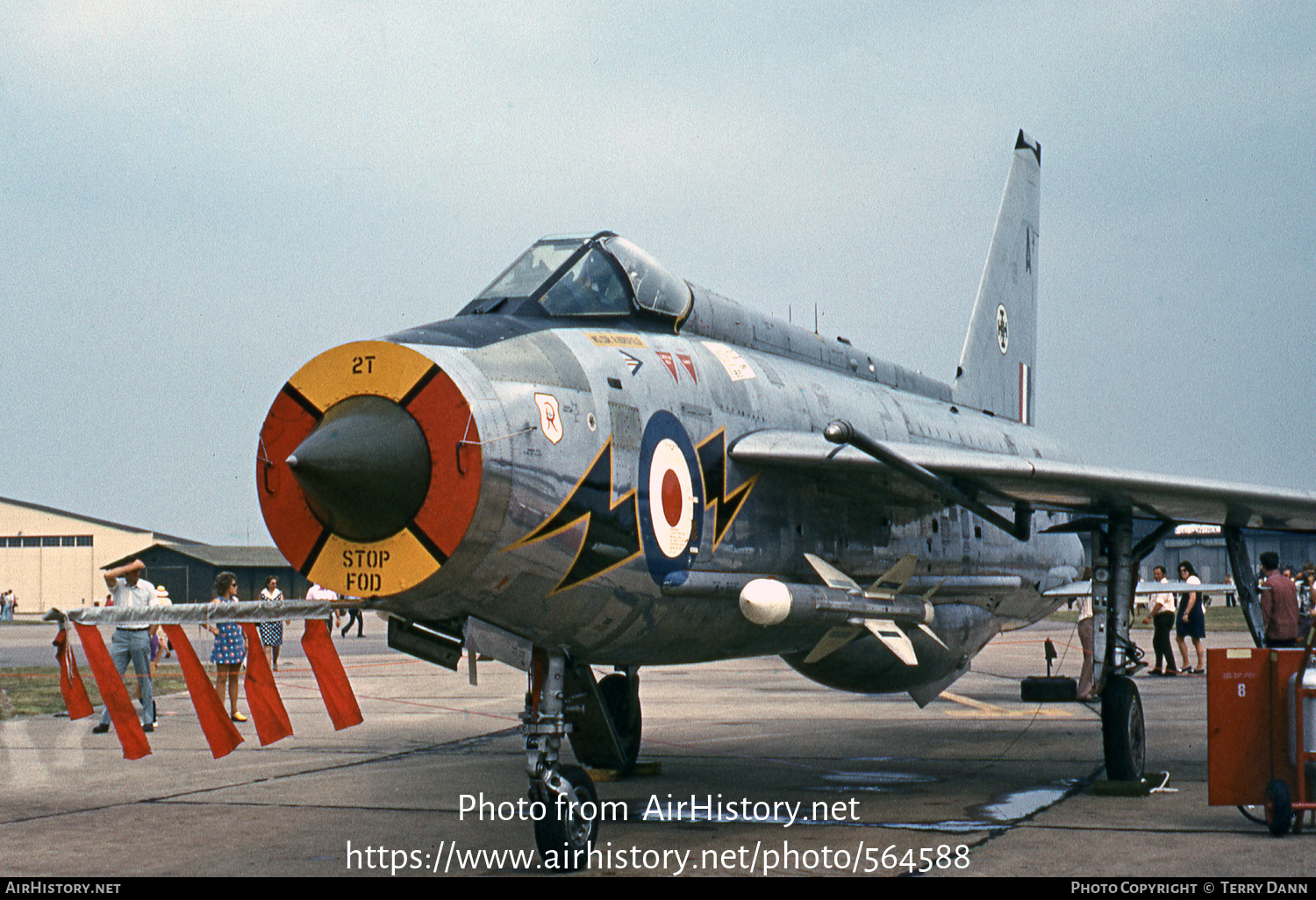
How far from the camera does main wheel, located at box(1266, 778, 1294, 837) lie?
773 centimetres

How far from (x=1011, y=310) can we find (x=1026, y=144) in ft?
8.56

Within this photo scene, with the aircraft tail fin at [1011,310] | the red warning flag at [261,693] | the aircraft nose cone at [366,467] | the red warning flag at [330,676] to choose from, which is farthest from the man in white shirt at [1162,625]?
the aircraft nose cone at [366,467]

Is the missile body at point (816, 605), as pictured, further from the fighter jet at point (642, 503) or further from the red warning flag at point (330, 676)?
the red warning flag at point (330, 676)

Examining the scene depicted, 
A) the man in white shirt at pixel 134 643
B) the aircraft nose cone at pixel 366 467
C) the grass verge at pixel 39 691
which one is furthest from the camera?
the grass verge at pixel 39 691

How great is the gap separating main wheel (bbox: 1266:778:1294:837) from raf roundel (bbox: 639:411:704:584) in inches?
147

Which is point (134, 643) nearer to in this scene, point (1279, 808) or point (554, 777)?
point (554, 777)

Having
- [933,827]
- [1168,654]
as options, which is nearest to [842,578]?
[933,827]

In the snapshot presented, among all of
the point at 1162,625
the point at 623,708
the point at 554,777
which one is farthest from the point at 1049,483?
the point at 1162,625

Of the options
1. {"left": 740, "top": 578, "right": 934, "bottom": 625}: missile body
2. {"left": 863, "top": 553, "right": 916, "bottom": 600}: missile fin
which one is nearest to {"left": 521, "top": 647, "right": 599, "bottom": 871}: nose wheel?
{"left": 740, "top": 578, "right": 934, "bottom": 625}: missile body

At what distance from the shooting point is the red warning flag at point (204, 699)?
6.59 meters

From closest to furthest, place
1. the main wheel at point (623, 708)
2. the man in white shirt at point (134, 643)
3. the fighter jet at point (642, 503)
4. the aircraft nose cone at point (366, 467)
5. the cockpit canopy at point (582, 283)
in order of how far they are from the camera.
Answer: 1. the aircraft nose cone at point (366, 467)
2. the fighter jet at point (642, 503)
3. the cockpit canopy at point (582, 283)
4. the main wheel at point (623, 708)
5. the man in white shirt at point (134, 643)

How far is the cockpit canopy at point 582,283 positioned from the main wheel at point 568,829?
9.26ft

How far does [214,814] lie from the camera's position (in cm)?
901

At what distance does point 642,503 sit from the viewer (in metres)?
7.42
